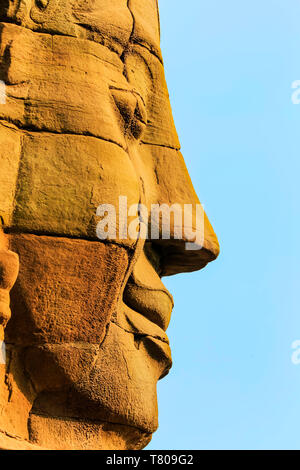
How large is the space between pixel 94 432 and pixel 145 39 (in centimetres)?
232

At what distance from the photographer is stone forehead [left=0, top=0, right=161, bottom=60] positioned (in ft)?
19.7

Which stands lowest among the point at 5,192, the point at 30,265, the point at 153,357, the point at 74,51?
the point at 153,357

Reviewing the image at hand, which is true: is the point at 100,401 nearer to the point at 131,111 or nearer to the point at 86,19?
the point at 131,111

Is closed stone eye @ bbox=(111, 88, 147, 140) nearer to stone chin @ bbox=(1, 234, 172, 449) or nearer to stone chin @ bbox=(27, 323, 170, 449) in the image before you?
stone chin @ bbox=(1, 234, 172, 449)

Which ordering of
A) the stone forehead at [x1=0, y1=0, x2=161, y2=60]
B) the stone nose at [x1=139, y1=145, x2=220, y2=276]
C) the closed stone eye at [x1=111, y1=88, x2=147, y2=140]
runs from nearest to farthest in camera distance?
the stone forehead at [x1=0, y1=0, x2=161, y2=60], the closed stone eye at [x1=111, y1=88, x2=147, y2=140], the stone nose at [x1=139, y1=145, x2=220, y2=276]

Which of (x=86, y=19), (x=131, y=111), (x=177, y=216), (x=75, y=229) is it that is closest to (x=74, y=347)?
(x=75, y=229)

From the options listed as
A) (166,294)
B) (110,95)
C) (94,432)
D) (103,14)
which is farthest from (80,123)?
(94,432)

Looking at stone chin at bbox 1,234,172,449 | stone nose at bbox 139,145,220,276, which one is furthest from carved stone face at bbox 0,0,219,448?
stone nose at bbox 139,145,220,276

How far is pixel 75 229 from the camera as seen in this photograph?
5.67 metres

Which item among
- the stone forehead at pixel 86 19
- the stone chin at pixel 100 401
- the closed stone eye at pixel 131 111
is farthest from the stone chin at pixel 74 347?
the stone forehead at pixel 86 19

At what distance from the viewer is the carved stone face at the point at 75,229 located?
18.5 feet

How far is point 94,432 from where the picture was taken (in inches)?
231

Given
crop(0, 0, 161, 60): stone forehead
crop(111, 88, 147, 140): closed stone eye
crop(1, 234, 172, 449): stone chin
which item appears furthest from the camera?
crop(111, 88, 147, 140): closed stone eye

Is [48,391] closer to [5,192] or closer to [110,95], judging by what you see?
[5,192]
